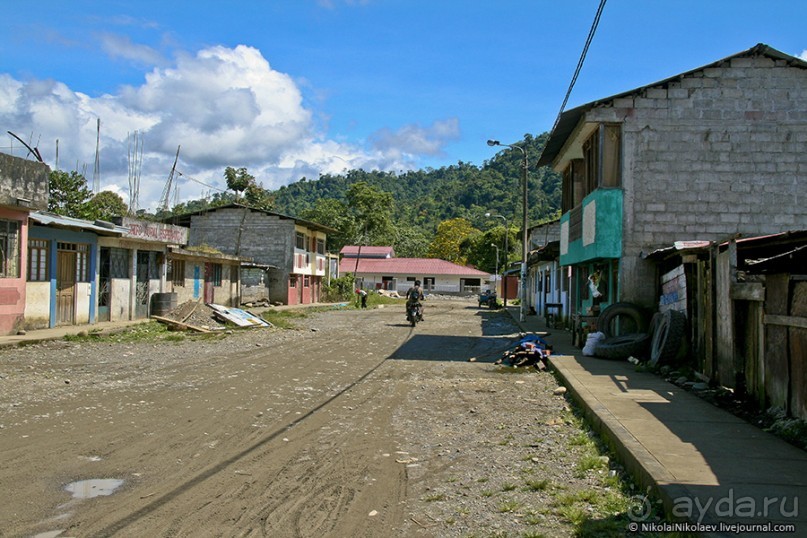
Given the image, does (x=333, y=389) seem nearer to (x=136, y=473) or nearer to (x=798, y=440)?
(x=136, y=473)

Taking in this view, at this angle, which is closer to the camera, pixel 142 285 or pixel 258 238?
pixel 142 285

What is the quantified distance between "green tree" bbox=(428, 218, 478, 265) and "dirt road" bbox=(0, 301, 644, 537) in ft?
269

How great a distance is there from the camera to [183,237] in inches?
1092

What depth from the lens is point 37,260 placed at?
19031mm

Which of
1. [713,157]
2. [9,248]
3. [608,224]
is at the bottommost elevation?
[9,248]

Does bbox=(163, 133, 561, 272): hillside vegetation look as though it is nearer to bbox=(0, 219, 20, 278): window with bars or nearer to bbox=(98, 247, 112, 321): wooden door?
bbox=(98, 247, 112, 321): wooden door

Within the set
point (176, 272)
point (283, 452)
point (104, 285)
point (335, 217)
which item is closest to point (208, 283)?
point (176, 272)

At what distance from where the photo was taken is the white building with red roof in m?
81.4

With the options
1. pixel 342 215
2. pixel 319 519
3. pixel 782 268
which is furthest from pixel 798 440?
pixel 342 215

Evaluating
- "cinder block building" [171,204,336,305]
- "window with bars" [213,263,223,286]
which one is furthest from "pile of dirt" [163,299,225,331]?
"cinder block building" [171,204,336,305]

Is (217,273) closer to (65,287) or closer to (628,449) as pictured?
(65,287)

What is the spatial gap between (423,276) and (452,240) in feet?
51.7

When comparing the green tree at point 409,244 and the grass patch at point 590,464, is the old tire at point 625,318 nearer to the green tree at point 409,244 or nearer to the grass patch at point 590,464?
the grass patch at point 590,464

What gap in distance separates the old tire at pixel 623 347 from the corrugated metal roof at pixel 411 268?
217 feet
